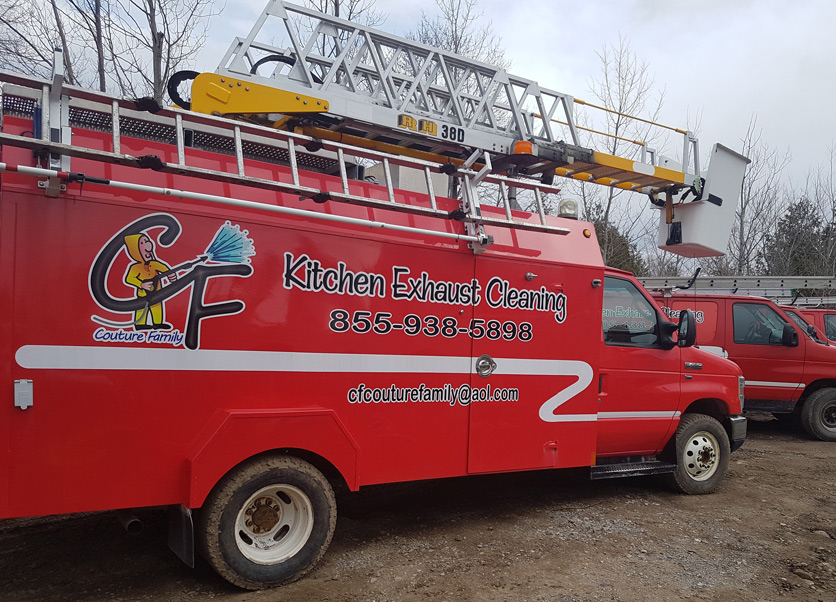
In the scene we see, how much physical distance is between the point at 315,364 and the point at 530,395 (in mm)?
1998

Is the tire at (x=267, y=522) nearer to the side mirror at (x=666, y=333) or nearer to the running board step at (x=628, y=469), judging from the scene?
the running board step at (x=628, y=469)

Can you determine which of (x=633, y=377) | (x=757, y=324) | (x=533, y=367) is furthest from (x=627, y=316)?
(x=757, y=324)

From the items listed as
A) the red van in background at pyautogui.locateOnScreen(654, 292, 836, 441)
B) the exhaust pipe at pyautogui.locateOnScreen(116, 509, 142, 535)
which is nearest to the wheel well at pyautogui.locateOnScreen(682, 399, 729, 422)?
the red van in background at pyautogui.locateOnScreen(654, 292, 836, 441)

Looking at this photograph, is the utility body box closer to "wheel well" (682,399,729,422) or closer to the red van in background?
"wheel well" (682,399,729,422)

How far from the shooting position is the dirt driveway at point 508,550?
428cm

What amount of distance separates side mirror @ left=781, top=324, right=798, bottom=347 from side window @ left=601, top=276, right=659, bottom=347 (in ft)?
17.4

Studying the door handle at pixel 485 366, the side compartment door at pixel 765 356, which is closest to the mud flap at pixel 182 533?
the door handle at pixel 485 366

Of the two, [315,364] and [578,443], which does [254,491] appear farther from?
[578,443]

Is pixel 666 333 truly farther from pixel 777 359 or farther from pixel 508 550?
pixel 777 359

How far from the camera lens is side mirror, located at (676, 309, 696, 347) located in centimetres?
633

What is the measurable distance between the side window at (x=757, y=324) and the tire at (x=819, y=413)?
1087 mm

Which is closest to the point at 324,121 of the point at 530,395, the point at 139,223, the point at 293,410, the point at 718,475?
the point at 139,223

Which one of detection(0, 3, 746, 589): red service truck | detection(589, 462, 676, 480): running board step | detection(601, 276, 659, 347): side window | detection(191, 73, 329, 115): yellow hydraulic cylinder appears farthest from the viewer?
detection(601, 276, 659, 347): side window

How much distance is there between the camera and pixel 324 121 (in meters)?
5.43
